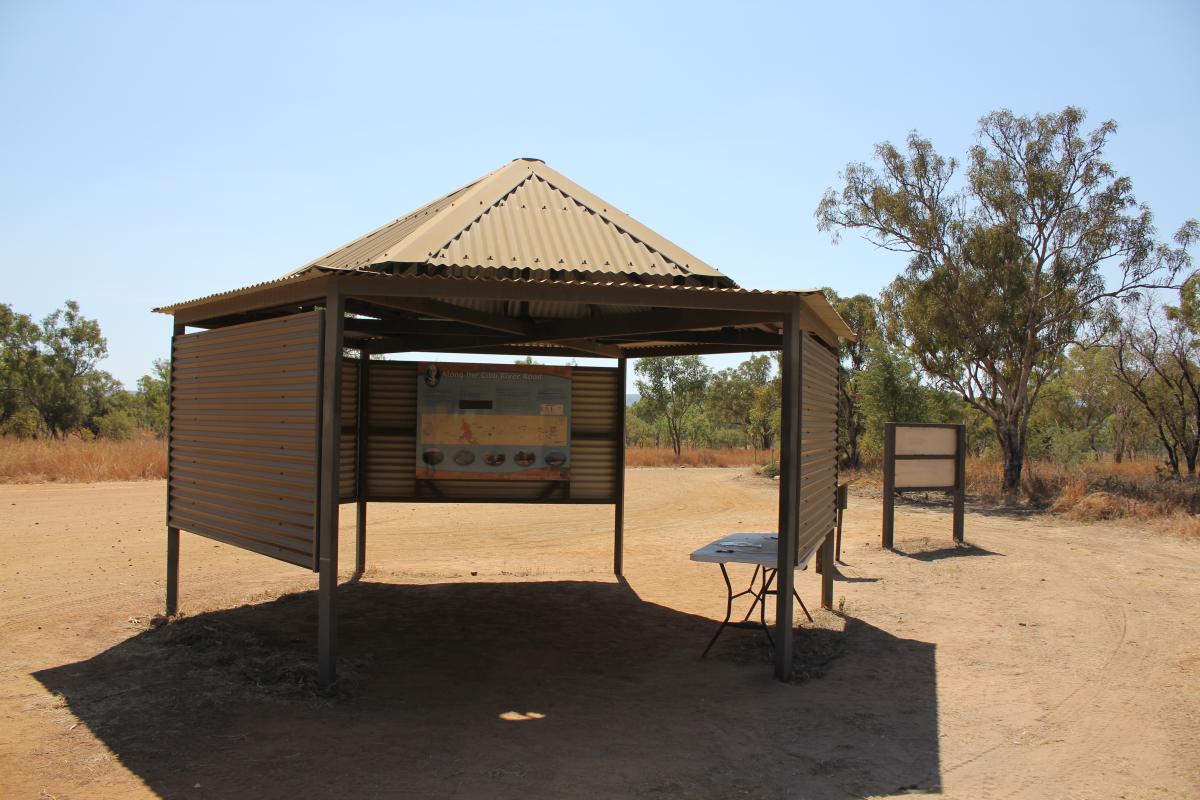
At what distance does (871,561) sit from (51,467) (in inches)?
731

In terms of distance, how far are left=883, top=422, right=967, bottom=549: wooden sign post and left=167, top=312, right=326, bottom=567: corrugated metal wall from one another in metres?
8.71

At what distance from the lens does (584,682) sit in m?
6.34

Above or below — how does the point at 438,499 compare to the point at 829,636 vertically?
above

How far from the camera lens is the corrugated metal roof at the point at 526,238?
615 centimetres

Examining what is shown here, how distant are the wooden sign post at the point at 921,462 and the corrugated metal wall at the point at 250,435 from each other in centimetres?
871

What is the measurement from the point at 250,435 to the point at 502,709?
116 inches

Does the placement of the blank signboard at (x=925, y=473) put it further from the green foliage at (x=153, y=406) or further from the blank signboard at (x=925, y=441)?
the green foliage at (x=153, y=406)

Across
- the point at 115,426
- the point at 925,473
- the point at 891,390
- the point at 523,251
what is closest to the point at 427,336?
the point at 523,251

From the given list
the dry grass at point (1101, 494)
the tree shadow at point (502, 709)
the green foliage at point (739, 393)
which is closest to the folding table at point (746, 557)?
the tree shadow at point (502, 709)

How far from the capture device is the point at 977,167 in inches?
830

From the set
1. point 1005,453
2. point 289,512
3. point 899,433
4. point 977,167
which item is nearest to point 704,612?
point 289,512

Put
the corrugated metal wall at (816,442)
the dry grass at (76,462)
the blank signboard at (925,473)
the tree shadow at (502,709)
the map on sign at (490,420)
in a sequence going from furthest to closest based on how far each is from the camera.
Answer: the dry grass at (76,462) < the blank signboard at (925,473) < the map on sign at (490,420) < the corrugated metal wall at (816,442) < the tree shadow at (502,709)

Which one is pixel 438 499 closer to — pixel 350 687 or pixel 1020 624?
pixel 350 687

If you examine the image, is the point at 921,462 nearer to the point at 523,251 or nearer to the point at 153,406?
A: the point at 523,251
